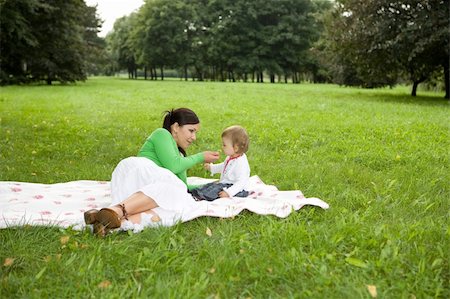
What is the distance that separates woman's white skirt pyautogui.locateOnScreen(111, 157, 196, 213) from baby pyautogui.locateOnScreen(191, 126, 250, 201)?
75 centimetres

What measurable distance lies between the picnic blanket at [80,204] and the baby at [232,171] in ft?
0.51

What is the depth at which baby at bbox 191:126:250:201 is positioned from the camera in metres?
5.01

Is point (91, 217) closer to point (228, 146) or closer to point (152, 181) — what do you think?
point (152, 181)

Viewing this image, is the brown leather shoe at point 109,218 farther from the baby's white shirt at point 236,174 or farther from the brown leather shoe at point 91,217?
the baby's white shirt at point 236,174

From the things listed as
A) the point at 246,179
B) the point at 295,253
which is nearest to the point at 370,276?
the point at 295,253

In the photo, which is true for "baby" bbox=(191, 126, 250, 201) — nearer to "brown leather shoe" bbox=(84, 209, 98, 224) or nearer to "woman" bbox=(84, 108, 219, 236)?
"woman" bbox=(84, 108, 219, 236)

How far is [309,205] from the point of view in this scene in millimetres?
4773

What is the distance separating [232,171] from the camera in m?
5.18

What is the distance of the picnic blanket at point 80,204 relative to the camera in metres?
4.20

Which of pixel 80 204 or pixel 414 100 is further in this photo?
pixel 414 100

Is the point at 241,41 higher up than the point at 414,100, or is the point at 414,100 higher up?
the point at 241,41

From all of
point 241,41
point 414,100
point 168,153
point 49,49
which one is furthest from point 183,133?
point 241,41

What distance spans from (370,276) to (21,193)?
4.01 m

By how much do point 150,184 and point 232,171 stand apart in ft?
4.10
